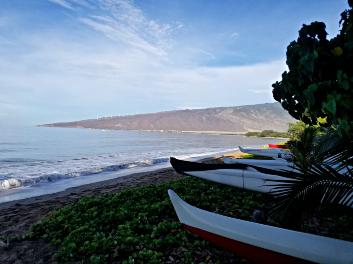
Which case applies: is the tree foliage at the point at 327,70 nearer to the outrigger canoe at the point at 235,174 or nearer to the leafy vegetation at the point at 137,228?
the leafy vegetation at the point at 137,228

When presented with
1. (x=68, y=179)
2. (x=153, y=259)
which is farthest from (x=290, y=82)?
(x=68, y=179)

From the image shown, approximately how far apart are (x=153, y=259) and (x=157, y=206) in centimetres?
226

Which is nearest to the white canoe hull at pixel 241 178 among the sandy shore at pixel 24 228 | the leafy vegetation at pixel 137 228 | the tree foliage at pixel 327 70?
the leafy vegetation at pixel 137 228

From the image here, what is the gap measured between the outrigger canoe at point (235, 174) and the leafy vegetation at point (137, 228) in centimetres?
28

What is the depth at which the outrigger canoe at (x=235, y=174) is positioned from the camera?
844cm

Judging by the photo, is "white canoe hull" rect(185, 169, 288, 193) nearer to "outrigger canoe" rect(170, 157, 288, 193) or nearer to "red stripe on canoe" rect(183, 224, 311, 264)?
"outrigger canoe" rect(170, 157, 288, 193)

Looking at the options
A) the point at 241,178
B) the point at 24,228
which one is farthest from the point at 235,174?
the point at 24,228

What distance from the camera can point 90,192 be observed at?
33.8 feet

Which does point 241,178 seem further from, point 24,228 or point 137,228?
point 24,228

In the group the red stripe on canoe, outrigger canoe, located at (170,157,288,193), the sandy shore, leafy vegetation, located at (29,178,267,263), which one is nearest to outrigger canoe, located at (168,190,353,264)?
the red stripe on canoe

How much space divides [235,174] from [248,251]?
15.9 feet

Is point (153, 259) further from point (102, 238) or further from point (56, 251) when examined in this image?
point (56, 251)

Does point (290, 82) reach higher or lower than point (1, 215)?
higher

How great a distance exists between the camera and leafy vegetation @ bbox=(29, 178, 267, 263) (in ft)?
15.8
